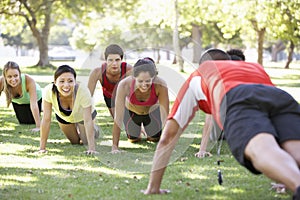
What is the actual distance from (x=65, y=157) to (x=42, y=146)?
0.51 meters

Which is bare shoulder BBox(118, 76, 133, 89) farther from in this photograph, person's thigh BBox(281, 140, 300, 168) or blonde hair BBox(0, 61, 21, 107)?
person's thigh BBox(281, 140, 300, 168)

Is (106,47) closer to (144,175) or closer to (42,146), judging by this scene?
(42,146)

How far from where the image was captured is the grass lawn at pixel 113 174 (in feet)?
16.6

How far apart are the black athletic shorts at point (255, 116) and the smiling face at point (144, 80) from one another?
2.35 metres

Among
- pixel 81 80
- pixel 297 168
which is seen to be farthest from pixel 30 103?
pixel 297 168

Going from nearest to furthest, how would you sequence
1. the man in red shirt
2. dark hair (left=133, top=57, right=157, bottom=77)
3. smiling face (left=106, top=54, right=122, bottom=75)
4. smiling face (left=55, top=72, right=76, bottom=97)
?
the man in red shirt, dark hair (left=133, top=57, right=157, bottom=77), smiling face (left=55, top=72, right=76, bottom=97), smiling face (left=106, top=54, right=122, bottom=75)

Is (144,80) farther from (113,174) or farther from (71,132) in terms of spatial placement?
(71,132)

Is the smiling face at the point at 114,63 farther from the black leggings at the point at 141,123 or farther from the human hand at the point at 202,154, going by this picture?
the human hand at the point at 202,154

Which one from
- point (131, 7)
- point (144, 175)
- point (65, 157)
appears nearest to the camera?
point (144, 175)

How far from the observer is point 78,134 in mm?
8047

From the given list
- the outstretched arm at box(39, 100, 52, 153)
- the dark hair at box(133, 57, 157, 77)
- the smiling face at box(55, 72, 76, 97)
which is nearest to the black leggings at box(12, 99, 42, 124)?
the outstretched arm at box(39, 100, 52, 153)

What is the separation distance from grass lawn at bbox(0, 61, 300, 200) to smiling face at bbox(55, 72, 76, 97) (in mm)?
816

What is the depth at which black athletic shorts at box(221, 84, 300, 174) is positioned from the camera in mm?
3984

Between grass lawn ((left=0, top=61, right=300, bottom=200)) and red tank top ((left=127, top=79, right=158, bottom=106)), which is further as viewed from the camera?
red tank top ((left=127, top=79, right=158, bottom=106))
